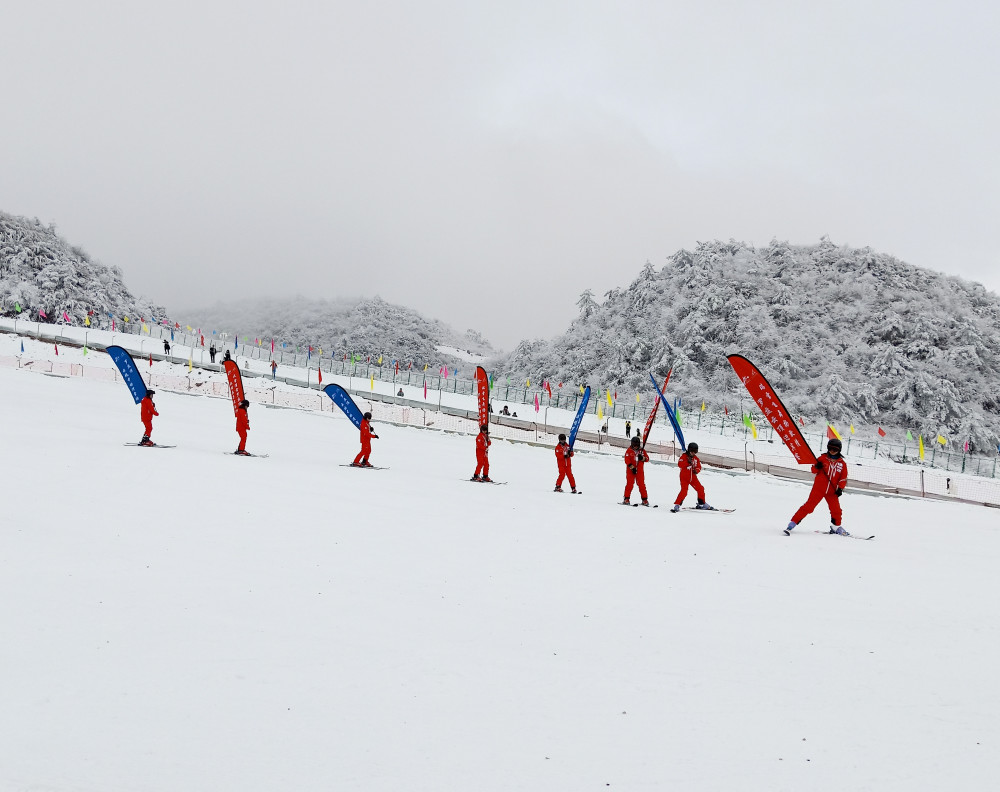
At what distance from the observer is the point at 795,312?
6300cm

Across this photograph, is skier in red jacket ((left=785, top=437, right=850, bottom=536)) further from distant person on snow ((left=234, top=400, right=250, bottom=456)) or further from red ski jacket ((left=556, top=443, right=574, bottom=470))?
distant person on snow ((left=234, top=400, right=250, bottom=456))

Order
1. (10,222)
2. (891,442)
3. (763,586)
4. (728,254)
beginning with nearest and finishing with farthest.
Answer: (763,586) → (891,442) → (728,254) → (10,222)

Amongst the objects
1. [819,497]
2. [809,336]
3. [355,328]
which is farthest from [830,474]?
[355,328]

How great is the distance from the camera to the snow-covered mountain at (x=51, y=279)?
70312 millimetres

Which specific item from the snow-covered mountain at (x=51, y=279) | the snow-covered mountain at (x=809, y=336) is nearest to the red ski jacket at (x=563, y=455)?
the snow-covered mountain at (x=809, y=336)

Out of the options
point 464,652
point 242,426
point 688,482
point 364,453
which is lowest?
point 464,652

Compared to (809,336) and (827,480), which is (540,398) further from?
(827,480)

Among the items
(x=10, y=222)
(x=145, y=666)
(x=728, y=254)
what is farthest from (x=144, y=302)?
(x=145, y=666)

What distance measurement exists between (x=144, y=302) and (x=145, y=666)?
107 metres

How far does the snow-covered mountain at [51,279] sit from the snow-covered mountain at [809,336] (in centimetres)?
5250

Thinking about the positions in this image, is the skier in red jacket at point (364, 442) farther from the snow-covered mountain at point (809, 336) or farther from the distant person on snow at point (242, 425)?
the snow-covered mountain at point (809, 336)

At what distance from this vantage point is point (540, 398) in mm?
56125

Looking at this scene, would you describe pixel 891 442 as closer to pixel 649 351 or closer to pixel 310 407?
pixel 649 351

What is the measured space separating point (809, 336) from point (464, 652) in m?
63.7
